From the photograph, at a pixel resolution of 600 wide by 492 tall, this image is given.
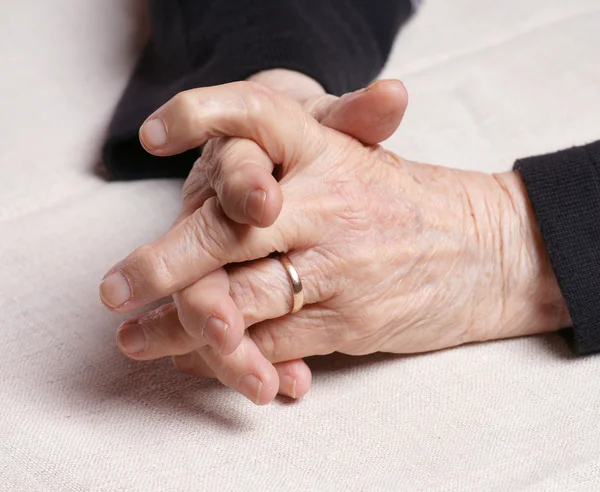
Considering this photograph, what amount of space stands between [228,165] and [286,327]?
0.59ft

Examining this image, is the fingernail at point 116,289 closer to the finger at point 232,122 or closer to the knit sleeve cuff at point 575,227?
the finger at point 232,122

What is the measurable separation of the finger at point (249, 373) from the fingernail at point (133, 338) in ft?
0.24

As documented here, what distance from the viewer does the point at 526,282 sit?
88cm

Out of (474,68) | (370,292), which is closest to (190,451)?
(370,292)

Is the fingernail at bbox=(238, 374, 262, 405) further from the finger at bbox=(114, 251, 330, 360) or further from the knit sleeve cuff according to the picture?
the knit sleeve cuff

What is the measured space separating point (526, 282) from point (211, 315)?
396 millimetres

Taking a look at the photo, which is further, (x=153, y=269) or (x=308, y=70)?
(x=308, y=70)

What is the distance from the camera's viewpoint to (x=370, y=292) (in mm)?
790

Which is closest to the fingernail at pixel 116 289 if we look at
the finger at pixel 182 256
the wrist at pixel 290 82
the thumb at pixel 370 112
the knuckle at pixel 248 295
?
the finger at pixel 182 256

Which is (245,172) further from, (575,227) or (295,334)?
(575,227)

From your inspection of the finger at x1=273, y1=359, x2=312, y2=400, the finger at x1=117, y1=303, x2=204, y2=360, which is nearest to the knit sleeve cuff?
the finger at x1=273, y1=359, x2=312, y2=400

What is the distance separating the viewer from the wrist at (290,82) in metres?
1.01

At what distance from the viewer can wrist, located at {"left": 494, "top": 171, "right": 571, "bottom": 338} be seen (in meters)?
0.87

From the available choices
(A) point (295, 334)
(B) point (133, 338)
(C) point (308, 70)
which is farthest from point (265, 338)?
(C) point (308, 70)
